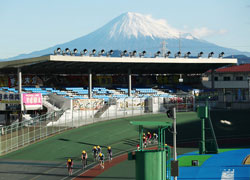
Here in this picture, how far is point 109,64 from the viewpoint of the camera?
72562mm

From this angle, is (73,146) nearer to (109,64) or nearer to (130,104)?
(130,104)

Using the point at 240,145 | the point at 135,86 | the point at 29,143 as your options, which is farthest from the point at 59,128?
the point at 135,86

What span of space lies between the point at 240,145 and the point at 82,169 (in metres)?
21.0

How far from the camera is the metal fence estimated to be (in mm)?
49750

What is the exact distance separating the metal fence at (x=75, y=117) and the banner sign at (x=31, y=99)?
2212 mm

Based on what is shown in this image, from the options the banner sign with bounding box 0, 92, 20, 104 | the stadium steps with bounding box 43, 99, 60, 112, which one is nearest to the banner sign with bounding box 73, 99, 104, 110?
the stadium steps with bounding box 43, 99, 60, 112

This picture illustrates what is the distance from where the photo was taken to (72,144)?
50031mm

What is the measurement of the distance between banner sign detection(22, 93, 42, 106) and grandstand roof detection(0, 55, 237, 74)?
560cm

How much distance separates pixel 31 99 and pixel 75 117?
6.56 meters

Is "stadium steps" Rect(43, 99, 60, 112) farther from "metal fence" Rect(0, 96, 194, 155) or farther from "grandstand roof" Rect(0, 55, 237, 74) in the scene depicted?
"grandstand roof" Rect(0, 55, 237, 74)

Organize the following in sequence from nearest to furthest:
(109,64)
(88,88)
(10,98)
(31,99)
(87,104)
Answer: (31,99) < (10,98) < (87,104) < (88,88) < (109,64)

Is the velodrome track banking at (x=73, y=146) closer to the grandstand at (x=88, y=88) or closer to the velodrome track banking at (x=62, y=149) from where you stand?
the velodrome track banking at (x=62, y=149)

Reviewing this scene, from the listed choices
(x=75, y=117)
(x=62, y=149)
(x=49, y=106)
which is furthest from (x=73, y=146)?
(x=49, y=106)

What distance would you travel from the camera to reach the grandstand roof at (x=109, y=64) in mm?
64375
